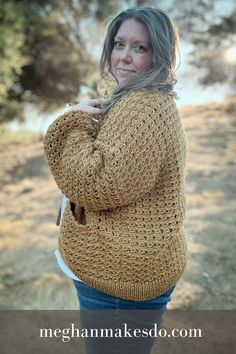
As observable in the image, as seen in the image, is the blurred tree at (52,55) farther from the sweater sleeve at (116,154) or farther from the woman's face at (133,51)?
the sweater sleeve at (116,154)

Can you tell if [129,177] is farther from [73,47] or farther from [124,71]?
[73,47]

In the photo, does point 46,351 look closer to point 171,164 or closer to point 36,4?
point 171,164

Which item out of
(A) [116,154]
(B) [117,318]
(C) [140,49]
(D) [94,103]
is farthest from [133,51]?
(B) [117,318]

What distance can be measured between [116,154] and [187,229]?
355cm

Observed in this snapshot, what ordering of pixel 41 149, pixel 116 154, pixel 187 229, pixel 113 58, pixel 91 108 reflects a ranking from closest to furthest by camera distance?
pixel 116 154 → pixel 91 108 → pixel 113 58 → pixel 187 229 → pixel 41 149

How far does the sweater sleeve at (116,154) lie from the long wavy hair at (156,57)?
5 centimetres

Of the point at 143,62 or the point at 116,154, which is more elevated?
the point at 143,62


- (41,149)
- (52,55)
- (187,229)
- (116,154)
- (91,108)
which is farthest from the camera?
(52,55)

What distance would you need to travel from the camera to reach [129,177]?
1.47 m

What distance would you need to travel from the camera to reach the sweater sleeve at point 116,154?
1.46 m

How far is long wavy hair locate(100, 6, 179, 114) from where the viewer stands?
1588mm

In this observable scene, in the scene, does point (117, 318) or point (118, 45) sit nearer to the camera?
point (117, 318)

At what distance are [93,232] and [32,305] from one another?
89.7 inches

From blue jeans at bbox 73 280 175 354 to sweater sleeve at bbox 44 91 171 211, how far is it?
14.6 inches
